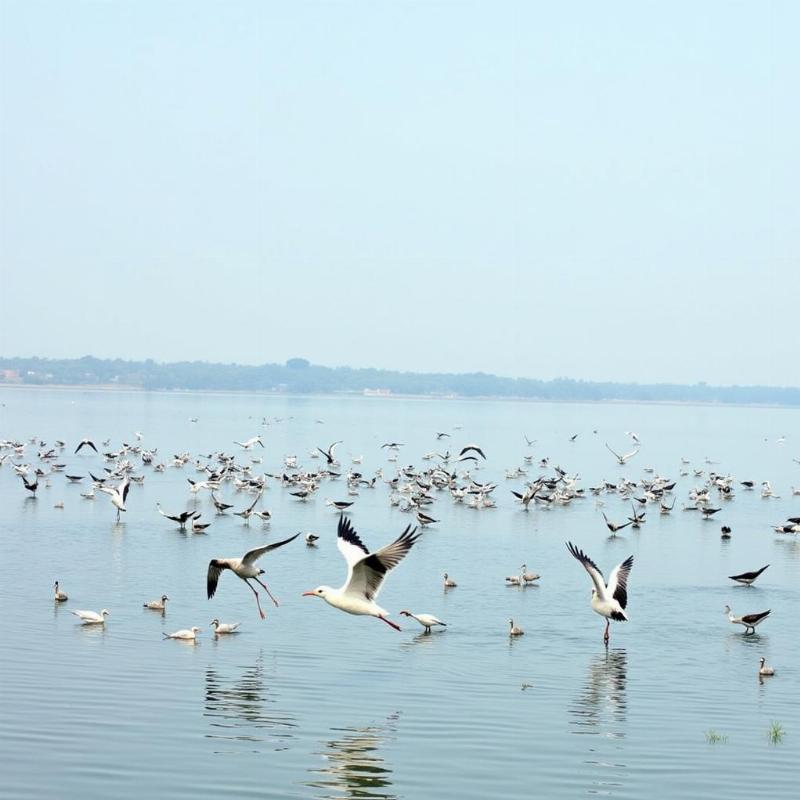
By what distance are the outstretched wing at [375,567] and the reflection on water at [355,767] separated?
2149mm

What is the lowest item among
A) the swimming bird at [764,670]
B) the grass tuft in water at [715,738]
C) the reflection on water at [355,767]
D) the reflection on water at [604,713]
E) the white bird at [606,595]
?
the reflection on water at [355,767]

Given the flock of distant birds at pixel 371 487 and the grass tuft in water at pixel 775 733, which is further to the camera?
the flock of distant birds at pixel 371 487

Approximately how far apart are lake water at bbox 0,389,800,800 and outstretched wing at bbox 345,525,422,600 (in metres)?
1.06

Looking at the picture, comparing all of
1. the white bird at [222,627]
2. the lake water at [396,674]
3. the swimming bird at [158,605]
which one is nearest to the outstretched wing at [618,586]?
the lake water at [396,674]

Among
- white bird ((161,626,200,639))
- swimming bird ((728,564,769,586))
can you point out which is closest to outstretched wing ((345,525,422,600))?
white bird ((161,626,200,639))

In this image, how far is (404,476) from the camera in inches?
1943

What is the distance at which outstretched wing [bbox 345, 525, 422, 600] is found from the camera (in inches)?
590

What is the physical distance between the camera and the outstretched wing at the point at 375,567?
1498 cm

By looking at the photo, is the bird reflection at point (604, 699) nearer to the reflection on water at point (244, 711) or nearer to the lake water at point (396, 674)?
the lake water at point (396, 674)

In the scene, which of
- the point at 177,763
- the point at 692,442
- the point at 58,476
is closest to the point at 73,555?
the point at 177,763

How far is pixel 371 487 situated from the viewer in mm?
47906

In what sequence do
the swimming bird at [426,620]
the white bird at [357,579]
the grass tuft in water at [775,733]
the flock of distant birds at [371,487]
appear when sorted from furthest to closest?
the swimming bird at [426,620], the flock of distant birds at [371,487], the white bird at [357,579], the grass tuft in water at [775,733]

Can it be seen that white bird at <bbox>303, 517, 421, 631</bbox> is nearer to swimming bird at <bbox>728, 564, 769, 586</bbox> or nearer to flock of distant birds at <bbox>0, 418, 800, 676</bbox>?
flock of distant birds at <bbox>0, 418, 800, 676</bbox>

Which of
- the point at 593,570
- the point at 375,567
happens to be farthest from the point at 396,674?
the point at 593,570
